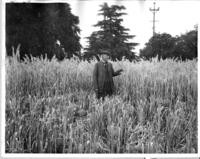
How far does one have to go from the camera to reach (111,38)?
10.9 feet

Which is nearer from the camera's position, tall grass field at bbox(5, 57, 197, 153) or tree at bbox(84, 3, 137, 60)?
tall grass field at bbox(5, 57, 197, 153)

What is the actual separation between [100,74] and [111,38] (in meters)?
0.37

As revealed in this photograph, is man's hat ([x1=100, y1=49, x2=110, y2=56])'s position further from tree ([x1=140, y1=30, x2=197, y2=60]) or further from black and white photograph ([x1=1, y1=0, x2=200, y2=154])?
tree ([x1=140, y1=30, x2=197, y2=60])

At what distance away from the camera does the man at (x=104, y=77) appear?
3.24 m

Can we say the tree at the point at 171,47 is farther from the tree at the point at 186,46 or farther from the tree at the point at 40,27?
the tree at the point at 40,27

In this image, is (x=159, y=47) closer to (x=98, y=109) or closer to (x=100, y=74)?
(x=100, y=74)

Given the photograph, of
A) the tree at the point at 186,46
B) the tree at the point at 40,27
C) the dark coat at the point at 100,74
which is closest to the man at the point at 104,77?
the dark coat at the point at 100,74

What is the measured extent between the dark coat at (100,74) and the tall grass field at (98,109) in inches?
1.7

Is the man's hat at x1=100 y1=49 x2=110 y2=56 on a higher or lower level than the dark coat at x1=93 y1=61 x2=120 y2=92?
higher

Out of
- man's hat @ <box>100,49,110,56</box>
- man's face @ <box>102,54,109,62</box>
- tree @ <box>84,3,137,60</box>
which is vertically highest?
tree @ <box>84,3,137,60</box>

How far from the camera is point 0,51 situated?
3262mm

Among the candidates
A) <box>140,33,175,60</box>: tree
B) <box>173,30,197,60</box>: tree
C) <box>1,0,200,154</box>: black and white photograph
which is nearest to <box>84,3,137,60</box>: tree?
<box>1,0,200,154</box>: black and white photograph

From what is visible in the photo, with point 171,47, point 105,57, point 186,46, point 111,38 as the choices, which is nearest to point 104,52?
point 105,57

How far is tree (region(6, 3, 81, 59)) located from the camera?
3275 mm
